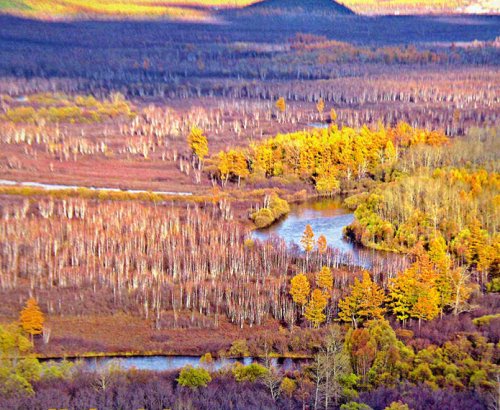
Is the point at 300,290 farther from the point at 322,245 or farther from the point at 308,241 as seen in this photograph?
the point at 308,241

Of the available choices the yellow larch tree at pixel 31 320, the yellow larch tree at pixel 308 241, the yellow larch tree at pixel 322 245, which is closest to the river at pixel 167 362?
the yellow larch tree at pixel 31 320

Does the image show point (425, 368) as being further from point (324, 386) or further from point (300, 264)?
point (300, 264)

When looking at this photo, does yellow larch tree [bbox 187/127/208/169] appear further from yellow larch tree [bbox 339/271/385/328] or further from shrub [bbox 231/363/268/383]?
shrub [bbox 231/363/268/383]

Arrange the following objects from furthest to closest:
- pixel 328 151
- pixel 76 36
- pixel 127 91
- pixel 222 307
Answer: pixel 76 36
pixel 127 91
pixel 328 151
pixel 222 307

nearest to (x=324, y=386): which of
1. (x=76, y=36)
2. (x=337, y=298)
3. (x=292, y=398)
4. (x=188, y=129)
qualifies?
(x=292, y=398)

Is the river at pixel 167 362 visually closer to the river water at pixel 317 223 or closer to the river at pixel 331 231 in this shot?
the river at pixel 331 231

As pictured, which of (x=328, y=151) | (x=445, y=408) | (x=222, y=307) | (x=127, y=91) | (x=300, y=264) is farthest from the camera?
(x=127, y=91)
